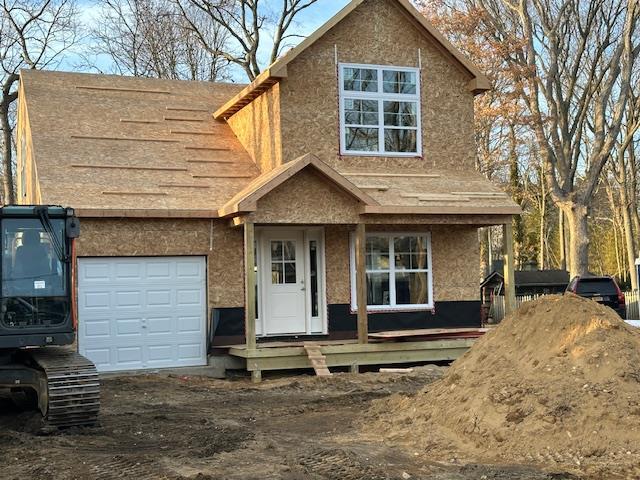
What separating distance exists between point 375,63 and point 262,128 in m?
2.90

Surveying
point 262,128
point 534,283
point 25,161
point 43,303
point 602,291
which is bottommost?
point 602,291

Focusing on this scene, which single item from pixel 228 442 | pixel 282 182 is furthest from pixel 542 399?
pixel 282 182

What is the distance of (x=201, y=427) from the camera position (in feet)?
32.4

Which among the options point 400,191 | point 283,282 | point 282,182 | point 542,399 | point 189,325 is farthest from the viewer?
point 283,282

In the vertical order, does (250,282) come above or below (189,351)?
above

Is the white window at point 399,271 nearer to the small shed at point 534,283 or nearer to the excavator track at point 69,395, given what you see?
the excavator track at point 69,395

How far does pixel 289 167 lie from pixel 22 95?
306 inches

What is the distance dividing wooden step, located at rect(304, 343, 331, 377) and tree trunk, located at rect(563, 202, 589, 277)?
14.4 meters

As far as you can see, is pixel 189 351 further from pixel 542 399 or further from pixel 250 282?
pixel 542 399

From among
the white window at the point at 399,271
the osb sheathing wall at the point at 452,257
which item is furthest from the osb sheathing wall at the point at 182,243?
the white window at the point at 399,271

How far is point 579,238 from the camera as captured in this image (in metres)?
26.6

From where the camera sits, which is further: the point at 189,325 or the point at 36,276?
the point at 189,325

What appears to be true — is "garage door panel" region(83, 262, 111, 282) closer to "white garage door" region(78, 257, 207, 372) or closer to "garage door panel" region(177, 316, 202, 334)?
"white garage door" region(78, 257, 207, 372)

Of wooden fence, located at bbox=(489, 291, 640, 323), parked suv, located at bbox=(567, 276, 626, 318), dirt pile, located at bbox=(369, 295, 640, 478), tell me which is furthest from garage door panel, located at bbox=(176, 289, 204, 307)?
wooden fence, located at bbox=(489, 291, 640, 323)
